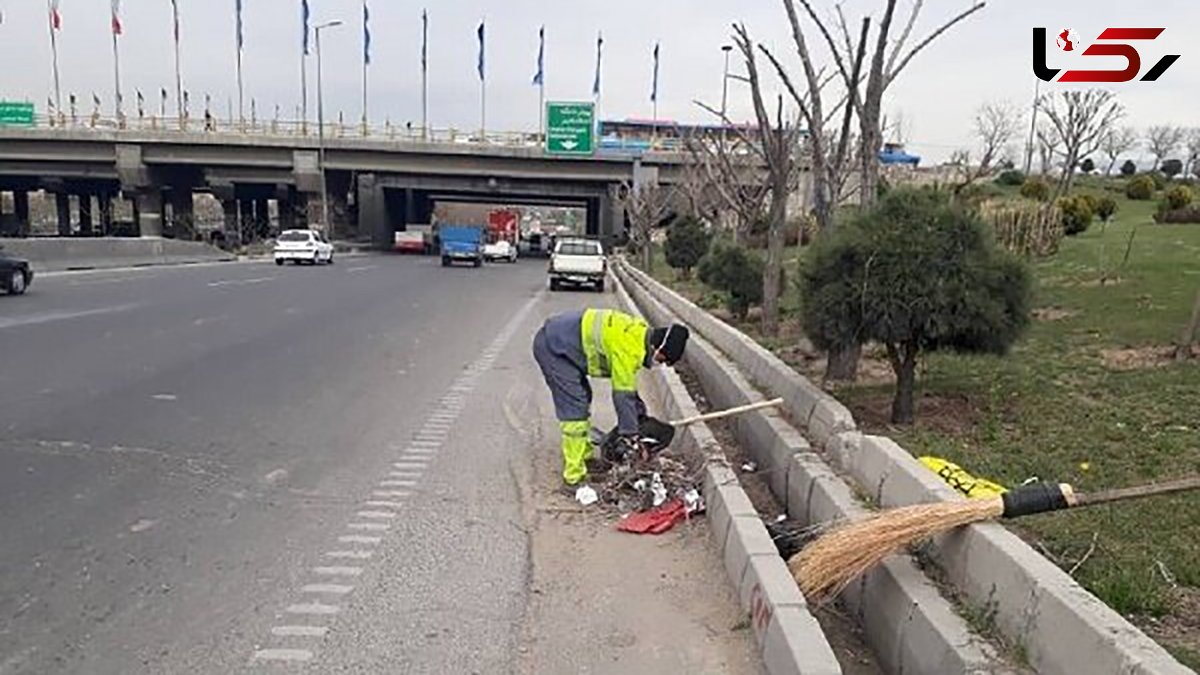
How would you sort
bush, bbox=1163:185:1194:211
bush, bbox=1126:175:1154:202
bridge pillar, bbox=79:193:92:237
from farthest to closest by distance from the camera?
bridge pillar, bbox=79:193:92:237 < bush, bbox=1126:175:1154:202 < bush, bbox=1163:185:1194:211

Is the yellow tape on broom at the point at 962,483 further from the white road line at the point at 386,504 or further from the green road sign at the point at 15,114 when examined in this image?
the green road sign at the point at 15,114

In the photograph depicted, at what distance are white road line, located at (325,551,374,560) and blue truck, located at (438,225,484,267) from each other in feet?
138

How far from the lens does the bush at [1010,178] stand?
4984 centimetres

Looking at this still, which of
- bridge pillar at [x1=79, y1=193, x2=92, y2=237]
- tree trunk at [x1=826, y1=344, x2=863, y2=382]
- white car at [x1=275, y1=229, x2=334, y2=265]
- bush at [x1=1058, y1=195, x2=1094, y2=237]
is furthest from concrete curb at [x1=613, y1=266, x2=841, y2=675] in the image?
bridge pillar at [x1=79, y1=193, x2=92, y2=237]

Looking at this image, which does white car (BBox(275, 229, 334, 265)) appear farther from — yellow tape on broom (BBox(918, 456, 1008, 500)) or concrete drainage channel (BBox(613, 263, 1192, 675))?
yellow tape on broom (BBox(918, 456, 1008, 500))

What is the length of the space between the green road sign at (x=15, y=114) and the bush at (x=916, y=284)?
5479 centimetres

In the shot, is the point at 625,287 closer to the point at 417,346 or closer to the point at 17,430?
the point at 417,346

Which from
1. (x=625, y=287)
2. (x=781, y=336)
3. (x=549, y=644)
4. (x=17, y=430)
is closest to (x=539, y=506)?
(x=549, y=644)

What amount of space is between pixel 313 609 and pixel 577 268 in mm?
26309

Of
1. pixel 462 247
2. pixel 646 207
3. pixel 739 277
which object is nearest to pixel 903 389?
pixel 739 277

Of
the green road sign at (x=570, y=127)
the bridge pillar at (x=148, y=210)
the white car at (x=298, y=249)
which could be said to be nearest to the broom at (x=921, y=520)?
the white car at (x=298, y=249)

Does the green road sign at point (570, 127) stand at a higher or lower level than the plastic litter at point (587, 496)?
higher

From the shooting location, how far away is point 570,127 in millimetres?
48906

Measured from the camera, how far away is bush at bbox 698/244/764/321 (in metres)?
16.5
